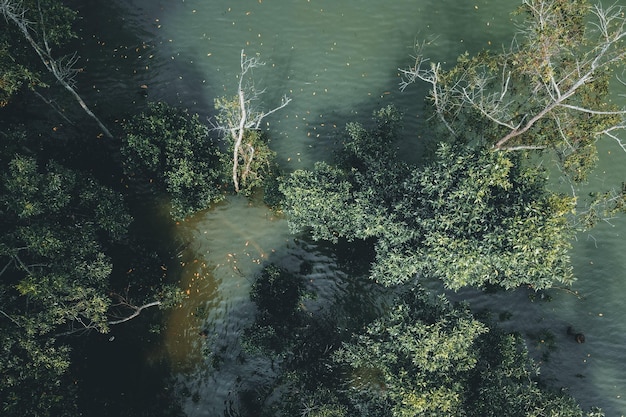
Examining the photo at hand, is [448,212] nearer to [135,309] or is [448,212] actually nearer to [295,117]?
[295,117]

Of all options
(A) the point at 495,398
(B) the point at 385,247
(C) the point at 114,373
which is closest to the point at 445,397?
(A) the point at 495,398

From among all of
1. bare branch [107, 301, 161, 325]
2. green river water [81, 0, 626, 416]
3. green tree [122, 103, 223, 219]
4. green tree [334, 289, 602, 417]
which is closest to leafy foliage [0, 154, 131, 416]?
bare branch [107, 301, 161, 325]

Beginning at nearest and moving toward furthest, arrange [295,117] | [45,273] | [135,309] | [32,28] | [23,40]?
[45,273] → [32,28] → [23,40] → [135,309] → [295,117]

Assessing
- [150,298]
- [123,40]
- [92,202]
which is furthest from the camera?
[123,40]

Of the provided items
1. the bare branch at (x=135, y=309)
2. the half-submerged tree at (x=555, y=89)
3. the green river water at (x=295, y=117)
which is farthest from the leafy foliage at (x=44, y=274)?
the half-submerged tree at (x=555, y=89)

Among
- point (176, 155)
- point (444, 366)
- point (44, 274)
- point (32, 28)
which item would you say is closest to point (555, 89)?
point (444, 366)

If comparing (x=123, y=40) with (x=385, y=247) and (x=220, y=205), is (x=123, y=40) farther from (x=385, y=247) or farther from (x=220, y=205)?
(x=385, y=247)

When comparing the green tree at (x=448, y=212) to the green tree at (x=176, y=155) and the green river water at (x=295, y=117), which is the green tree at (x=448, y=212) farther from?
the green tree at (x=176, y=155)
